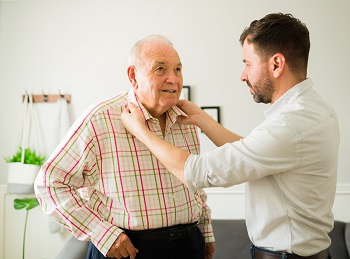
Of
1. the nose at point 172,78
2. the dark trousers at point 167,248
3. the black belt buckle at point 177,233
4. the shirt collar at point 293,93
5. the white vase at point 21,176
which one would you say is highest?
the nose at point 172,78

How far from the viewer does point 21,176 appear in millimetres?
3504

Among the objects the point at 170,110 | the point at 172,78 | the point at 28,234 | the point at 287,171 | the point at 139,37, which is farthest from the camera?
the point at 28,234

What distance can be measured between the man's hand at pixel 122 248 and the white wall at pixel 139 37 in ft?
6.46

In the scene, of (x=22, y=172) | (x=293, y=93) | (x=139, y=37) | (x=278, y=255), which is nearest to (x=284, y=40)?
(x=293, y=93)

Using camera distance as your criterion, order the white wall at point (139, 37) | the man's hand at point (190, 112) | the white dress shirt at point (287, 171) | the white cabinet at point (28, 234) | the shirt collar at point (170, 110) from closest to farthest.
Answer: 1. the white dress shirt at point (287, 171)
2. the shirt collar at point (170, 110)
3. the man's hand at point (190, 112)
4. the white wall at point (139, 37)
5. the white cabinet at point (28, 234)

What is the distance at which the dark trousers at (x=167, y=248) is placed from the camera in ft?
5.46

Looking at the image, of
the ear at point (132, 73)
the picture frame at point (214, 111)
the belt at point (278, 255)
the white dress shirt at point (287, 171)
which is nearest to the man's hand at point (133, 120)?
the ear at point (132, 73)

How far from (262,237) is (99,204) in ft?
2.09

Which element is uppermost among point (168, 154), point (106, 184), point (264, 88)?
point (264, 88)

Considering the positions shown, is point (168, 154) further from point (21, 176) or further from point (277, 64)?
point (21, 176)

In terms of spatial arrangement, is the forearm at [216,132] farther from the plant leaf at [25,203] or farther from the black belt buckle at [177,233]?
the plant leaf at [25,203]

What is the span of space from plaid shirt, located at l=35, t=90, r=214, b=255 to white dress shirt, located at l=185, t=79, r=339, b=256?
0.24 m

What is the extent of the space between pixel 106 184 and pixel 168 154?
0.30m

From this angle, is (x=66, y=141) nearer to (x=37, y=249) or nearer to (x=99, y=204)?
(x=99, y=204)
